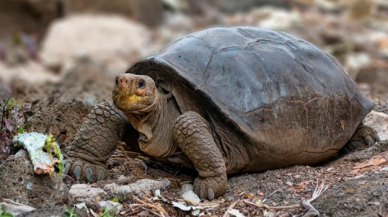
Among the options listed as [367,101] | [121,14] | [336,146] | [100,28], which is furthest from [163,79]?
[121,14]

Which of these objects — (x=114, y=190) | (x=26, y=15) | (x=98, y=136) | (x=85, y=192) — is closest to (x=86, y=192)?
(x=85, y=192)

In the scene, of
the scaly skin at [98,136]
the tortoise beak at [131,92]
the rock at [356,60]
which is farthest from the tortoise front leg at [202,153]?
the rock at [356,60]

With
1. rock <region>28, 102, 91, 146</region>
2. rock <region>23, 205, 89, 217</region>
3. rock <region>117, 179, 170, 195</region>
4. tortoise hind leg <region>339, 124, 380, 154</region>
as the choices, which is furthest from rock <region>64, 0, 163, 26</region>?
rock <region>23, 205, 89, 217</region>

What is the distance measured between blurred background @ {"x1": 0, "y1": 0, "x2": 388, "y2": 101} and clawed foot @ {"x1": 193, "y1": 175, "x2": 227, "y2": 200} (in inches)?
256

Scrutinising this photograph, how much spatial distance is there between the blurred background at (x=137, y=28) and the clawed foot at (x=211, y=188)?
6.51 meters

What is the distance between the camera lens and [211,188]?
291 centimetres

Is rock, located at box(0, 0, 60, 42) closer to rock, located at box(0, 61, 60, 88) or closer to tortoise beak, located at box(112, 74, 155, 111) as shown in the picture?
rock, located at box(0, 61, 60, 88)

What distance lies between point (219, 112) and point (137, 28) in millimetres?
12402

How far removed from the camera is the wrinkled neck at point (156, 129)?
3.03 metres

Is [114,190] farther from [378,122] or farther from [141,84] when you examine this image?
[378,122]

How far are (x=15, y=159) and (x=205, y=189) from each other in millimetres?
1048

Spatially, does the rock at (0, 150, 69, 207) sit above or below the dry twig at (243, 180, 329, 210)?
above

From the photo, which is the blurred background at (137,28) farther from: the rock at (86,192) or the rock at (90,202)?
the rock at (90,202)

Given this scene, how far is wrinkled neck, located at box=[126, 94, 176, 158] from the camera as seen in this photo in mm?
3031
